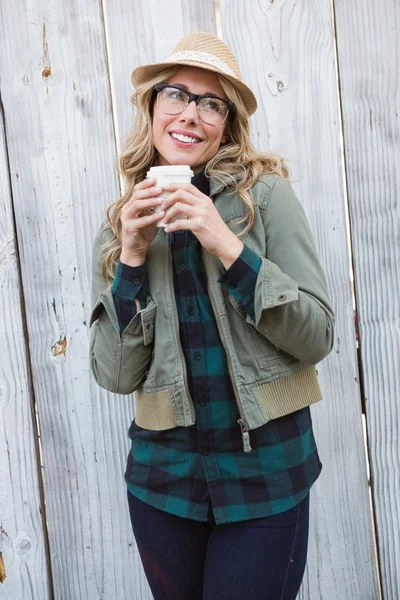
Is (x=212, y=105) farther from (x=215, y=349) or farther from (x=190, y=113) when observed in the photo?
(x=215, y=349)

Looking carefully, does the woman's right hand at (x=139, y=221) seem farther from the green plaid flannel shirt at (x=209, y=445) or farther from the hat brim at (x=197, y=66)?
the hat brim at (x=197, y=66)

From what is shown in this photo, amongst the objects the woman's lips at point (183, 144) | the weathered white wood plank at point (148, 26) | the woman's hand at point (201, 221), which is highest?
the weathered white wood plank at point (148, 26)

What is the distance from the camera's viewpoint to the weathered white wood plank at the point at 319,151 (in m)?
2.14

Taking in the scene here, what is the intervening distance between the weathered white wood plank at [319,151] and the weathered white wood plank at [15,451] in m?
0.91

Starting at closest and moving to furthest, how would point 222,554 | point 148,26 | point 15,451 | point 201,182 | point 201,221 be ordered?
point 201,221
point 222,554
point 201,182
point 148,26
point 15,451

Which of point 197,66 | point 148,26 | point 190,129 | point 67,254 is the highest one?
point 148,26

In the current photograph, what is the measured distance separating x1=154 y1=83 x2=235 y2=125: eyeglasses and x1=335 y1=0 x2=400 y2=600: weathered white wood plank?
0.71 metres

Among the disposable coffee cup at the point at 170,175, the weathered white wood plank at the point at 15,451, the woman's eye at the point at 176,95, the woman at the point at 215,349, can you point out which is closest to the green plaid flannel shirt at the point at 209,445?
the woman at the point at 215,349

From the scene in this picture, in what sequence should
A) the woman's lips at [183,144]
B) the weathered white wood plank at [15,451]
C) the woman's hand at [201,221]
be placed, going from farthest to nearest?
the weathered white wood plank at [15,451], the woman's lips at [183,144], the woman's hand at [201,221]

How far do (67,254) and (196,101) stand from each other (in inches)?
34.3

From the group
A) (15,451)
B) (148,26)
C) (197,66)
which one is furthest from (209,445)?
(148,26)

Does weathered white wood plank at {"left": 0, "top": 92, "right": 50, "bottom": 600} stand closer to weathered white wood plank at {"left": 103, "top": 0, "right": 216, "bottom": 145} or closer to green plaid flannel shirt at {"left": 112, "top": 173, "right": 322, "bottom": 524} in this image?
weathered white wood plank at {"left": 103, "top": 0, "right": 216, "bottom": 145}

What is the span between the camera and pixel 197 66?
1553 mm

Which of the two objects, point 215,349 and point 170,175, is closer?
point 170,175
